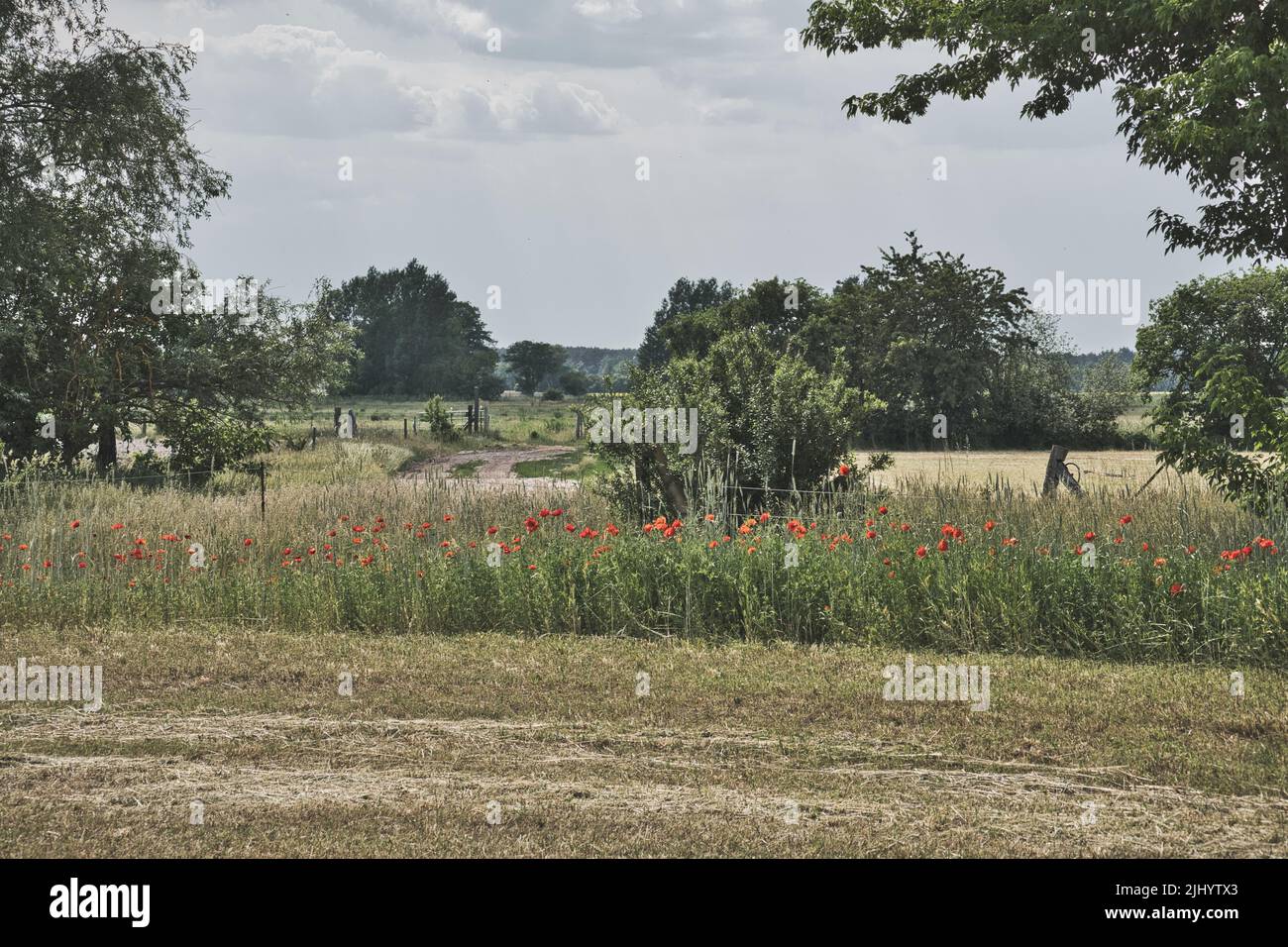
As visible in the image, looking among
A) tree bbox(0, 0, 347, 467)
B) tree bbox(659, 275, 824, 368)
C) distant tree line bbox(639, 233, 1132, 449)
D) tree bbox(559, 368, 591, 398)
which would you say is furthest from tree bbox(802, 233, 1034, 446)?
tree bbox(559, 368, 591, 398)

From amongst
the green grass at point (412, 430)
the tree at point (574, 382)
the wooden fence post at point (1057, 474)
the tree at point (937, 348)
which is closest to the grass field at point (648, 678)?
the wooden fence post at point (1057, 474)

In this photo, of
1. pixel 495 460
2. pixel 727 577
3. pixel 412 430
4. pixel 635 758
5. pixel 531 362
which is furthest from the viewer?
pixel 531 362

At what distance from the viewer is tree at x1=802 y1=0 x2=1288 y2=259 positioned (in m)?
12.2

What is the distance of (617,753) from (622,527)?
5.46 metres

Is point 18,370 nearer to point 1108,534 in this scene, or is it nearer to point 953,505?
point 953,505

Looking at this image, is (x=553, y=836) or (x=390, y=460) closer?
(x=553, y=836)

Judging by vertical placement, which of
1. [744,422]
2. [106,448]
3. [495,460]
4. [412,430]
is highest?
[744,422]

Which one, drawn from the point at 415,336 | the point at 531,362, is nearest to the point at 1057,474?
the point at 415,336

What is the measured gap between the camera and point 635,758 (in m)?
6.10

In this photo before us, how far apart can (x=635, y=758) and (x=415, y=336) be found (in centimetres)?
10410

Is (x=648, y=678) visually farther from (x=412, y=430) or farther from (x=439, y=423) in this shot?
(x=412, y=430)

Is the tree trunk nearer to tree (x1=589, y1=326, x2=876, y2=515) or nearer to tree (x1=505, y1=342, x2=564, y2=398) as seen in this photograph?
tree (x1=589, y1=326, x2=876, y2=515)
